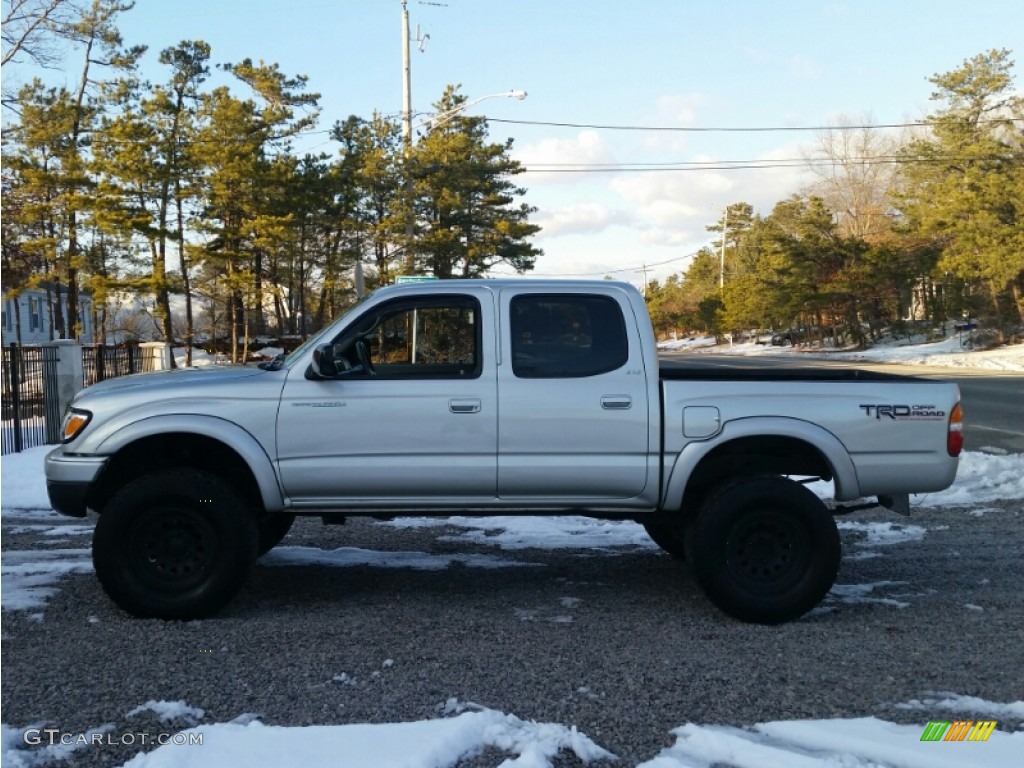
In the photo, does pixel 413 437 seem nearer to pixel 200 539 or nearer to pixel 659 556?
pixel 200 539

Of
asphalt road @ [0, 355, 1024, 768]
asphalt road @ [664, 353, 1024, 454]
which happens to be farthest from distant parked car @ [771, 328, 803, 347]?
asphalt road @ [0, 355, 1024, 768]

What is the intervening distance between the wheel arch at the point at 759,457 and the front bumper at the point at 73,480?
11.3ft

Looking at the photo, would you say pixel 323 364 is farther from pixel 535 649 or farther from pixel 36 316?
pixel 36 316

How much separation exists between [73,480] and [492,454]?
2.50 m

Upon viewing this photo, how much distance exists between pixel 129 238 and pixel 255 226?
397 cm

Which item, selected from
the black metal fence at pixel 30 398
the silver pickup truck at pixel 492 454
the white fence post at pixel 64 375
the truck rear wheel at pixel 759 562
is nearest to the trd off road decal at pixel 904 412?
the silver pickup truck at pixel 492 454

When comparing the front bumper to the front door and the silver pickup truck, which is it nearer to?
the silver pickup truck

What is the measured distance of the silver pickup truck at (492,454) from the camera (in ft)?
19.0

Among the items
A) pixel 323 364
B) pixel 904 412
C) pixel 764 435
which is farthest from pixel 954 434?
pixel 323 364

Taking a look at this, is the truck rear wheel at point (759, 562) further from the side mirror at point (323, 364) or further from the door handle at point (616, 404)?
the side mirror at point (323, 364)

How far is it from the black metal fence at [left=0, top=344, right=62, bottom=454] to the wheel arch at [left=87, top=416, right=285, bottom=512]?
989 centimetres

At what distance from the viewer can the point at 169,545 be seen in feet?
19.3

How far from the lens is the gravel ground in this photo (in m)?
4.45

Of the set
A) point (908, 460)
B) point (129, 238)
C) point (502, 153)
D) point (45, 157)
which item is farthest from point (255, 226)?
point (908, 460)
